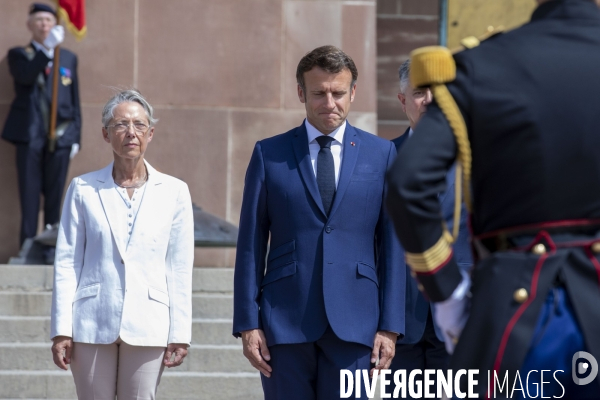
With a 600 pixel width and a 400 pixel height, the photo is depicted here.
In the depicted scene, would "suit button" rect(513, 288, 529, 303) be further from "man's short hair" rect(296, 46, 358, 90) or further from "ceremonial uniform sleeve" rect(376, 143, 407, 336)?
"man's short hair" rect(296, 46, 358, 90)

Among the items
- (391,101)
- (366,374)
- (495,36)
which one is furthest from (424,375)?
(391,101)

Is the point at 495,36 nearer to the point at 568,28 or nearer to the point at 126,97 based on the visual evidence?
the point at 568,28

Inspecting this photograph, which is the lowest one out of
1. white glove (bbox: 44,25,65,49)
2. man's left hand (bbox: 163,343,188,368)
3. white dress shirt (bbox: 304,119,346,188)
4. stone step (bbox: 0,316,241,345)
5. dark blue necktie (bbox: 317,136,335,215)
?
stone step (bbox: 0,316,241,345)

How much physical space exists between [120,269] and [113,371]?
44 centimetres

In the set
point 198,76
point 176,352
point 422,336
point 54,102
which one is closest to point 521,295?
point 422,336

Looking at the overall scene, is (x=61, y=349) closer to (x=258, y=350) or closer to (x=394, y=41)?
(x=258, y=350)

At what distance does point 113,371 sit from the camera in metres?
4.47

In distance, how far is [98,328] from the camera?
14.5ft

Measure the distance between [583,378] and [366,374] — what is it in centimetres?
175

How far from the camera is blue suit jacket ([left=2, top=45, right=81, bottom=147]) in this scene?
983cm

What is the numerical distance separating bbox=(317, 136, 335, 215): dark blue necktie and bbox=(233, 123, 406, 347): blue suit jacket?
39mm

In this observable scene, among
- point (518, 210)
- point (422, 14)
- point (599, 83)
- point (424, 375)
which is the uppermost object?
point (422, 14)

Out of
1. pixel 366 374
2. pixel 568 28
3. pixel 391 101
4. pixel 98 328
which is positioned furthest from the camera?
pixel 391 101

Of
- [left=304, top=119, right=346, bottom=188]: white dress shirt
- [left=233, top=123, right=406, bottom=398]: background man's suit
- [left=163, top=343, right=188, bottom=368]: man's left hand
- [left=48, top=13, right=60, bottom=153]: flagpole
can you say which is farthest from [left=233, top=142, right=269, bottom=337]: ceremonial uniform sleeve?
[left=48, top=13, right=60, bottom=153]: flagpole
